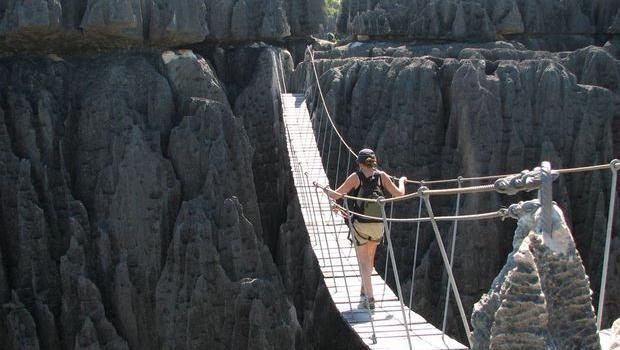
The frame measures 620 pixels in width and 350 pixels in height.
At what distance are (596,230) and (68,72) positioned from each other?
21.9 ft

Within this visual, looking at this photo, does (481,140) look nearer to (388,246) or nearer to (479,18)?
(479,18)

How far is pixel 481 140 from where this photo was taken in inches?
380

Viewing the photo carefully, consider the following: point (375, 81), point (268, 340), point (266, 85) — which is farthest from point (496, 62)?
point (268, 340)

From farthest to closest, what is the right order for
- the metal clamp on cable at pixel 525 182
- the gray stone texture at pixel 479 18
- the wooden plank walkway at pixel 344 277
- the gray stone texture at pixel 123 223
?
the gray stone texture at pixel 479 18 → the gray stone texture at pixel 123 223 → the wooden plank walkway at pixel 344 277 → the metal clamp on cable at pixel 525 182

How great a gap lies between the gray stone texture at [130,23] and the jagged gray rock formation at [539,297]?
823cm

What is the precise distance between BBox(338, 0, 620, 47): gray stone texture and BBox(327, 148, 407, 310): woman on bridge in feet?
28.8

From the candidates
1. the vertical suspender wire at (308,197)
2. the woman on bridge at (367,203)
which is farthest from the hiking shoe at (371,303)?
the vertical suspender wire at (308,197)

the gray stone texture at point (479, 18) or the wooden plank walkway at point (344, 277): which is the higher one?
the gray stone texture at point (479, 18)

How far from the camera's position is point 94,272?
9727mm

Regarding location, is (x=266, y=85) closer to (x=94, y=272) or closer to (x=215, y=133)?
(x=215, y=133)

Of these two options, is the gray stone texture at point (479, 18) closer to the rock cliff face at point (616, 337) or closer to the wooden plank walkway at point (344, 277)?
the wooden plank walkway at point (344, 277)

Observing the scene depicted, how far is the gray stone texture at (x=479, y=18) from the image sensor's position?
1380 centimetres

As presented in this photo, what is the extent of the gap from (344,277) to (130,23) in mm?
5830

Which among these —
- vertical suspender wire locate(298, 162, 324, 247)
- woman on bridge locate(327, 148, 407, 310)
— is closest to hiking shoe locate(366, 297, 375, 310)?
woman on bridge locate(327, 148, 407, 310)
